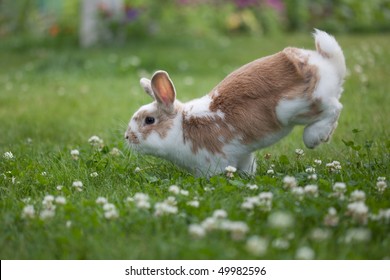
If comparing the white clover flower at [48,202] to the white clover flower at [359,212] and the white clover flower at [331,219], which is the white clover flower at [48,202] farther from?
the white clover flower at [359,212]

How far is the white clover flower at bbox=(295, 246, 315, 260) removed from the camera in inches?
98.5

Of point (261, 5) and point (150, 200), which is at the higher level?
point (150, 200)

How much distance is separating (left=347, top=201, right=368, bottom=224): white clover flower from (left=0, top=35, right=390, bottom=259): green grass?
15mm

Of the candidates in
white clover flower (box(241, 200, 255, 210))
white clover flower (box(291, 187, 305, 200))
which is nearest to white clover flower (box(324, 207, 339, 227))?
white clover flower (box(291, 187, 305, 200))

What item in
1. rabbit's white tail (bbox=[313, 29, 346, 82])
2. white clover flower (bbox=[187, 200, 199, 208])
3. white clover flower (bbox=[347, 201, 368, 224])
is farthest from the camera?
rabbit's white tail (bbox=[313, 29, 346, 82])

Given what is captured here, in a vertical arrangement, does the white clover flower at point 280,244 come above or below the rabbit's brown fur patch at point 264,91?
below

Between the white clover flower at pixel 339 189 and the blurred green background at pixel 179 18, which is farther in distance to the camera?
the blurred green background at pixel 179 18

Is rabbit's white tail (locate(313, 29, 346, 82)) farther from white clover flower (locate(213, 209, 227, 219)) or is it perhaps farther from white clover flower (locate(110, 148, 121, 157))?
white clover flower (locate(110, 148, 121, 157))

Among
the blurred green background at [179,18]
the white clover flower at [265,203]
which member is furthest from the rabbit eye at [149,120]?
the blurred green background at [179,18]

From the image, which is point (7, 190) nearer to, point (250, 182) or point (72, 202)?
point (72, 202)

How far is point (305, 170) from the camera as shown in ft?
13.1

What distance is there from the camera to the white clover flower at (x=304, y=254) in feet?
8.21

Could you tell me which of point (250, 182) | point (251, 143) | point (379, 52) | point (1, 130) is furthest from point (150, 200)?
point (379, 52)

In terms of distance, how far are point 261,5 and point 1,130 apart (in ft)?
32.7
